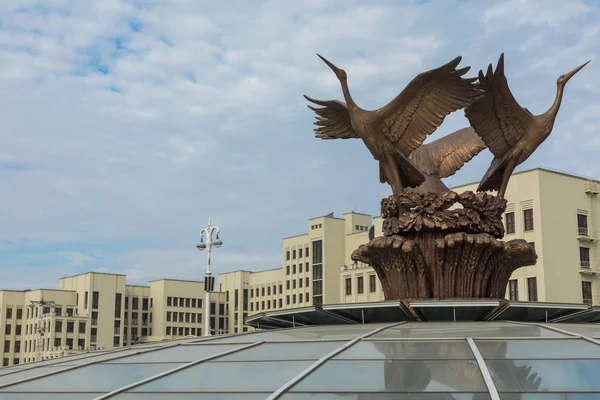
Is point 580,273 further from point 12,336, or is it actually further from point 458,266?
point 12,336

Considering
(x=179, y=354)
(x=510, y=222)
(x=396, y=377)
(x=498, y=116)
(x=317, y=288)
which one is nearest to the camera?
(x=396, y=377)

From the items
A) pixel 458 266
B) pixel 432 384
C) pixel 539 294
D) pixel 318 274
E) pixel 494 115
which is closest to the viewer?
pixel 432 384

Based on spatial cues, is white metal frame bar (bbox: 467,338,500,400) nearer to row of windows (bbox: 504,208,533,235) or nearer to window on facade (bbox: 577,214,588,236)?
row of windows (bbox: 504,208,533,235)

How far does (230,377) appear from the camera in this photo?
782 centimetres

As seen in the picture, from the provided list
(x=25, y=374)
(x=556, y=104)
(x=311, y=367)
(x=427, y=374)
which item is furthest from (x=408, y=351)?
(x=556, y=104)

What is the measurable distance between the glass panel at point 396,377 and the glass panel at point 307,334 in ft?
4.45

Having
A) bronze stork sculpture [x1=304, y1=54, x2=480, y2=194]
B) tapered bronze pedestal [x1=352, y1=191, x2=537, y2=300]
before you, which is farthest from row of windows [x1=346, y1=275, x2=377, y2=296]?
tapered bronze pedestal [x1=352, y1=191, x2=537, y2=300]

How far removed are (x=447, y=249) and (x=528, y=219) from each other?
39.0m

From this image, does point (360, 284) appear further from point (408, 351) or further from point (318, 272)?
point (408, 351)

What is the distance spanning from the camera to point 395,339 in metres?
8.77

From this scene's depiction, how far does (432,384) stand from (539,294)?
142 feet

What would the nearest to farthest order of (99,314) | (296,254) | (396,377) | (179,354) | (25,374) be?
(396,377) < (179,354) < (25,374) < (296,254) < (99,314)

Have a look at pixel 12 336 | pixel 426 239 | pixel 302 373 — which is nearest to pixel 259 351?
pixel 302 373

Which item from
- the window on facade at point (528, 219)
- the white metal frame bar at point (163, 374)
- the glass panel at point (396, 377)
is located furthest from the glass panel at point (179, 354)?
Result: the window on facade at point (528, 219)
